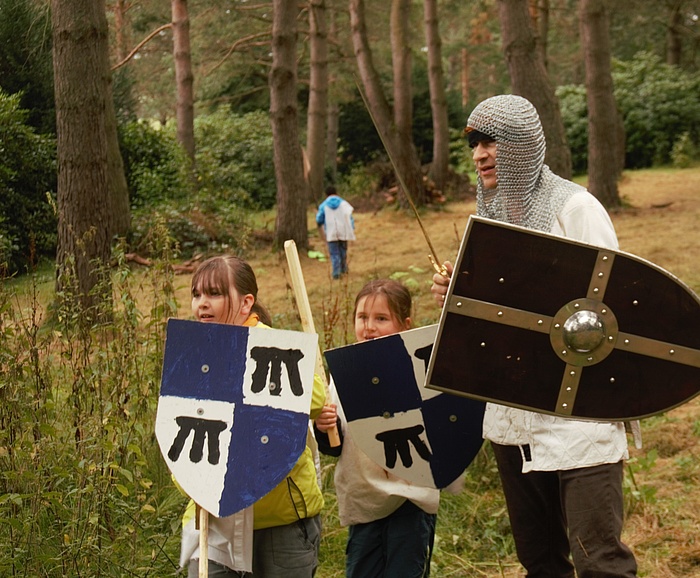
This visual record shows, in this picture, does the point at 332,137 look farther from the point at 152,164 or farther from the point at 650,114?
the point at 152,164

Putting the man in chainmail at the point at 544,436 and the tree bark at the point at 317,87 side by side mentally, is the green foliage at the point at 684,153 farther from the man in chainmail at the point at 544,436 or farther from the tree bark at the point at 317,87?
the man in chainmail at the point at 544,436

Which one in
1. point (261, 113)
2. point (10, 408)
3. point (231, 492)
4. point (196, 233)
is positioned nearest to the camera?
point (231, 492)

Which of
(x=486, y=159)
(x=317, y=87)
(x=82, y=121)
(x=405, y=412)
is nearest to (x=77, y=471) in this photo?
(x=405, y=412)

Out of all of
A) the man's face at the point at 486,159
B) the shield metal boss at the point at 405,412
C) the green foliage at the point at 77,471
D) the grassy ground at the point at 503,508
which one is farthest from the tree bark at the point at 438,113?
the shield metal boss at the point at 405,412

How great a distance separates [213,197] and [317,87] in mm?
3380

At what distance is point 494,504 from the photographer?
495cm

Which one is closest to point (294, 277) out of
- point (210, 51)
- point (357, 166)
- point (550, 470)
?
point (550, 470)

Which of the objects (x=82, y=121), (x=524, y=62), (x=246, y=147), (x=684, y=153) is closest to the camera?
(x=82, y=121)

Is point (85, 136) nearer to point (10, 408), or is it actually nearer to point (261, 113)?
point (10, 408)

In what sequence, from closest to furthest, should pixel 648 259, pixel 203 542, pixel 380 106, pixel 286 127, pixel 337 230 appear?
1. pixel 203 542
2. pixel 648 259
3. pixel 337 230
4. pixel 286 127
5. pixel 380 106

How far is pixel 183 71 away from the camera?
63.6 ft

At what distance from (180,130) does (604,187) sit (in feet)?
27.5

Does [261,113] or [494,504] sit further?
[261,113]

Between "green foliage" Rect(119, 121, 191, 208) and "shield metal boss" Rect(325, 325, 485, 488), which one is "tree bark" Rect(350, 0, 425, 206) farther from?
"shield metal boss" Rect(325, 325, 485, 488)
